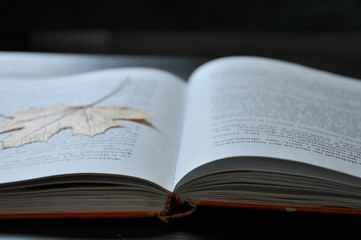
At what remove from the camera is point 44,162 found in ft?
1.46

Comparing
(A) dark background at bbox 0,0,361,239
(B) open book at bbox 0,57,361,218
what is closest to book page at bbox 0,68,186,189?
(B) open book at bbox 0,57,361,218

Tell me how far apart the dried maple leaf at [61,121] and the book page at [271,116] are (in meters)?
0.09

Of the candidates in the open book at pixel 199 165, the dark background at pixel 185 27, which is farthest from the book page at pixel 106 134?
the dark background at pixel 185 27

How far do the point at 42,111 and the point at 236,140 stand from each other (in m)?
0.28

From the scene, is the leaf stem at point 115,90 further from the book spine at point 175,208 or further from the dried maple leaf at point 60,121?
the book spine at point 175,208

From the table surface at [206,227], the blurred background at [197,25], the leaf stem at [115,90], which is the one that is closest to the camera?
the table surface at [206,227]

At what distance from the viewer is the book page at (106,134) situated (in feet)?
1.43

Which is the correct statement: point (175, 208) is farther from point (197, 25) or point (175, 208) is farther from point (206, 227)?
point (197, 25)

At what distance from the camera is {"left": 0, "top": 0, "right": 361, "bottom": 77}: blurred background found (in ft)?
5.81

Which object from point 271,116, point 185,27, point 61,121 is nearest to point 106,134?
→ point 61,121

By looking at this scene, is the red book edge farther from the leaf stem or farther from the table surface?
the leaf stem

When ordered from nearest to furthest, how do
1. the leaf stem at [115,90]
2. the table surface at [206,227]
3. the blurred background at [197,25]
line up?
the table surface at [206,227]
the leaf stem at [115,90]
the blurred background at [197,25]

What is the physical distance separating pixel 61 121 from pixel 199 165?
20 cm

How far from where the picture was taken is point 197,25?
182 cm
